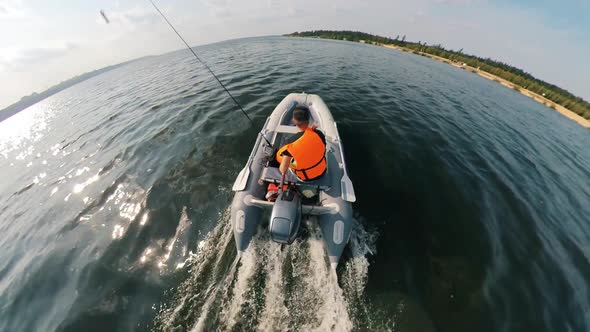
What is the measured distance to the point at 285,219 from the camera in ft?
11.5

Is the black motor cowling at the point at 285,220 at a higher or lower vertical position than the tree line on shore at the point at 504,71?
lower

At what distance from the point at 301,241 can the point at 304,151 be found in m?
1.87

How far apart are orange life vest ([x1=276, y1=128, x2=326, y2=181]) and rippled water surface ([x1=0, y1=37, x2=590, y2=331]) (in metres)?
1.48

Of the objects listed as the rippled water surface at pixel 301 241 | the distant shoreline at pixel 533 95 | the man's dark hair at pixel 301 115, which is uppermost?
the distant shoreline at pixel 533 95

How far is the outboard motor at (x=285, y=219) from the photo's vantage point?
3471 mm

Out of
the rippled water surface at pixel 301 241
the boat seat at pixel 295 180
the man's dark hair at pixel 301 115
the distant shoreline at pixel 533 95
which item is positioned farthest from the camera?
the distant shoreline at pixel 533 95

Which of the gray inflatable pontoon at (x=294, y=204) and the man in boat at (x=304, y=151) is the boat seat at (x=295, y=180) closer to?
the gray inflatable pontoon at (x=294, y=204)

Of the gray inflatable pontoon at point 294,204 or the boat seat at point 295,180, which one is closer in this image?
the gray inflatable pontoon at point 294,204

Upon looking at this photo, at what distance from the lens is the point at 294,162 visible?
12.8 ft

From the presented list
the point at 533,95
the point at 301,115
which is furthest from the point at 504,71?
the point at 301,115

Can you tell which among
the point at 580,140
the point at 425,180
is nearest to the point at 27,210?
the point at 425,180

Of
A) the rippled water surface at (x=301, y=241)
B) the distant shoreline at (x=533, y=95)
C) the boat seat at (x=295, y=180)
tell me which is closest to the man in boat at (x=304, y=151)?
the boat seat at (x=295, y=180)

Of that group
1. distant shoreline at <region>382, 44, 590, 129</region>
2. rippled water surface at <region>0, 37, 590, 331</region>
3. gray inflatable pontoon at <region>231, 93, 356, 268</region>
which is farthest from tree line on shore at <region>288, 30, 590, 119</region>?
gray inflatable pontoon at <region>231, 93, 356, 268</region>

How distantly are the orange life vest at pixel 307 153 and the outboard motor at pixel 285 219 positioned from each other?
57 cm
